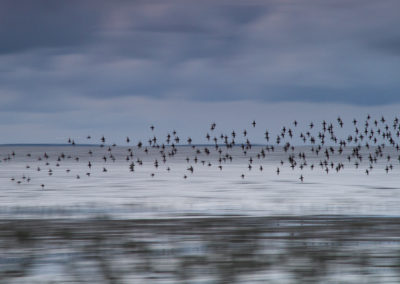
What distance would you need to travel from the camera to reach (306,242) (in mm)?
15258

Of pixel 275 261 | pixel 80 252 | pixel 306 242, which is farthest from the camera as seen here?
pixel 306 242

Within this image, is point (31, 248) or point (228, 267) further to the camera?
point (31, 248)

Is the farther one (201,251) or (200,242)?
(200,242)

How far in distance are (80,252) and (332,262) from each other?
5408mm

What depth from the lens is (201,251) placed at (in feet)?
46.3

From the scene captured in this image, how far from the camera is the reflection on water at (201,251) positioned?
11.5m

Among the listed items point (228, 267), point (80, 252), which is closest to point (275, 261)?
point (228, 267)

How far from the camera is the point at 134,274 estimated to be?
1172cm

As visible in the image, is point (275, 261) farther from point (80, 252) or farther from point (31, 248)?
point (31, 248)

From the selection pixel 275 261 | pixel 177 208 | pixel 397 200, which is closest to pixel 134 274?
pixel 275 261

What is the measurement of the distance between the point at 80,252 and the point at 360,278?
6.07m

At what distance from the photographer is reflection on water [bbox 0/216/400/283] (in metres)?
11.5

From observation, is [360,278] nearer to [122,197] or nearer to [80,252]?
[80,252]

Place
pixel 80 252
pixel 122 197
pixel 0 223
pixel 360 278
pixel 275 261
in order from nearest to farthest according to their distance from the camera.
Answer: pixel 360 278, pixel 275 261, pixel 80 252, pixel 0 223, pixel 122 197
